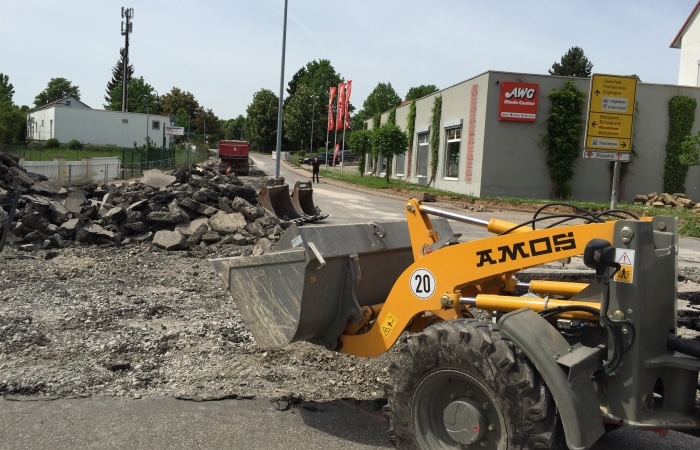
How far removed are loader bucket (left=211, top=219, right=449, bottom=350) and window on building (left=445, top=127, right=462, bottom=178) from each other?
28766 mm

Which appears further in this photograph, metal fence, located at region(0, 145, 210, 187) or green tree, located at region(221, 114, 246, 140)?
green tree, located at region(221, 114, 246, 140)

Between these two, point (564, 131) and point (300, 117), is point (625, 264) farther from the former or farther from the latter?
point (300, 117)

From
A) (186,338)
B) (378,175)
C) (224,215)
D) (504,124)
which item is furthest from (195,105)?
(186,338)

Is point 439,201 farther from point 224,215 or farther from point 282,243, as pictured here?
point 282,243

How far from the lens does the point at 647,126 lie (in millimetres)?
29812

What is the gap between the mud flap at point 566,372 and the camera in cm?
314

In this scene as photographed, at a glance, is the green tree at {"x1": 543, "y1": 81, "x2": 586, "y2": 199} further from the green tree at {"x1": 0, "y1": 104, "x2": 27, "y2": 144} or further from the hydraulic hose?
the green tree at {"x1": 0, "y1": 104, "x2": 27, "y2": 144}

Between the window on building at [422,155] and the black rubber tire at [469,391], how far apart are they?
34590 millimetres

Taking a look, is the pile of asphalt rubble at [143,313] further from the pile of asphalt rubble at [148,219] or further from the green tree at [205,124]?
the green tree at [205,124]

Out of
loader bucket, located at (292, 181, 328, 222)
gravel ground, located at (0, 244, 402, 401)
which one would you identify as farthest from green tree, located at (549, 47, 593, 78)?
gravel ground, located at (0, 244, 402, 401)

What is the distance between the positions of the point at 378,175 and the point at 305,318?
46562 millimetres

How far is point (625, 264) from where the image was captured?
3.23 metres

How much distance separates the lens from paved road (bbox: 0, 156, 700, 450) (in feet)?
14.0

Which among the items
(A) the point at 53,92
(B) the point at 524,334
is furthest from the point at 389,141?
(A) the point at 53,92
